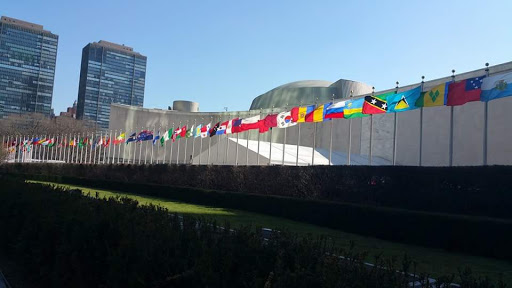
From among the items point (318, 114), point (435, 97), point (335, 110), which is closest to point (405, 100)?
point (435, 97)

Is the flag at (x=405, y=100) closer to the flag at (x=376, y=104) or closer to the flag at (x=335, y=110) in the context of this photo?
the flag at (x=376, y=104)

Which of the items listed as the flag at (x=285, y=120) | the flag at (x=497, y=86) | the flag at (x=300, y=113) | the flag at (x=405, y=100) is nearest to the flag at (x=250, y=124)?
the flag at (x=285, y=120)

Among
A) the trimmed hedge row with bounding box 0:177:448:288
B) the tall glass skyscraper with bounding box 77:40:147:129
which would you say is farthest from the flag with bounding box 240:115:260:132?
the tall glass skyscraper with bounding box 77:40:147:129

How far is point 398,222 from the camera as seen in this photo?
1134cm

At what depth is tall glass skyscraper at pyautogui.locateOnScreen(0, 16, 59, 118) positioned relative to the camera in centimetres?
8556

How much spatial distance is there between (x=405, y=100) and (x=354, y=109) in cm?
250

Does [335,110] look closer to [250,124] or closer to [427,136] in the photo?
[250,124]

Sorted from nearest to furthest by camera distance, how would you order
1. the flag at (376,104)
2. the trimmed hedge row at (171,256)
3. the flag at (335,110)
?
the trimmed hedge row at (171,256) < the flag at (376,104) < the flag at (335,110)

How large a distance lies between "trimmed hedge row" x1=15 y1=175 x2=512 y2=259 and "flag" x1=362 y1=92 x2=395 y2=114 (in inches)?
199

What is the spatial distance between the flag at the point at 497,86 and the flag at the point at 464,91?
226mm

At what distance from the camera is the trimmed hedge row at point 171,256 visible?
275 cm

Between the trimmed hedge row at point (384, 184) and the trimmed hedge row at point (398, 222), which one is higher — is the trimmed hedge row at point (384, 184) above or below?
above

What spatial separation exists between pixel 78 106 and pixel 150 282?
12089 centimetres

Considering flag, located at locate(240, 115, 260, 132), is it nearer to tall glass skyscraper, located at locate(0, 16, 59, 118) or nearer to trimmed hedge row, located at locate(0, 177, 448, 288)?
trimmed hedge row, located at locate(0, 177, 448, 288)
